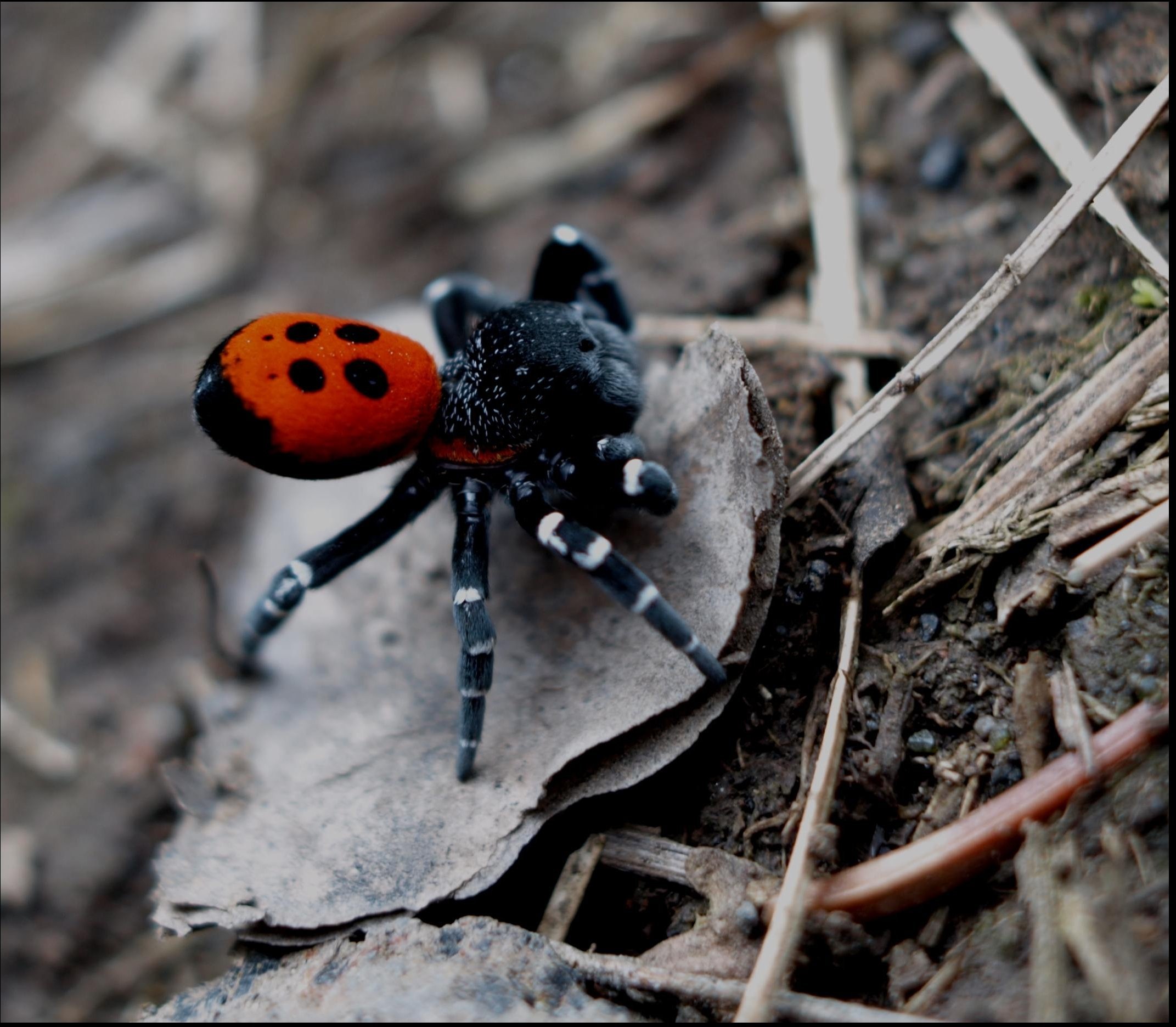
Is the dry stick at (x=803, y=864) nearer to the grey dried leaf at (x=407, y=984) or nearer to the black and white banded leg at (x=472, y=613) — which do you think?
the grey dried leaf at (x=407, y=984)

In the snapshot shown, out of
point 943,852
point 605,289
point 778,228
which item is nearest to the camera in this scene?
point 943,852

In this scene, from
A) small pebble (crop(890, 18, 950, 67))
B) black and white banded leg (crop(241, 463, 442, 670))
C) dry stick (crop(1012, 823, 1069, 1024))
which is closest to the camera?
dry stick (crop(1012, 823, 1069, 1024))


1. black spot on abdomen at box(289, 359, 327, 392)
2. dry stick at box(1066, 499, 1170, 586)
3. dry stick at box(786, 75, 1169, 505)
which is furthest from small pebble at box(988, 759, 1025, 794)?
black spot on abdomen at box(289, 359, 327, 392)

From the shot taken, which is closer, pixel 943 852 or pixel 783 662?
pixel 943 852

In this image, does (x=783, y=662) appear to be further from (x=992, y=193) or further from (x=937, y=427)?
(x=992, y=193)

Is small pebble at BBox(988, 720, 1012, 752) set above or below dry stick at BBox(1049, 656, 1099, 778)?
below

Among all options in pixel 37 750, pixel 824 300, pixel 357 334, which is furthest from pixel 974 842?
pixel 37 750

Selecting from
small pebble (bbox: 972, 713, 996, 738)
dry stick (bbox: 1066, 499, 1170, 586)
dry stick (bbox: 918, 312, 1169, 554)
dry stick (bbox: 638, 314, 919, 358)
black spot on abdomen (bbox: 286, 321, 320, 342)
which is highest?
black spot on abdomen (bbox: 286, 321, 320, 342)

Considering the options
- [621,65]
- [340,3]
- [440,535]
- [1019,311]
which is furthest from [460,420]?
[340,3]

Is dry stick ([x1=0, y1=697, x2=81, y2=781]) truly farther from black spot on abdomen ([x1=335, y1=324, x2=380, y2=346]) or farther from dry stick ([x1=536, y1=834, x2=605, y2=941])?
dry stick ([x1=536, y1=834, x2=605, y2=941])
